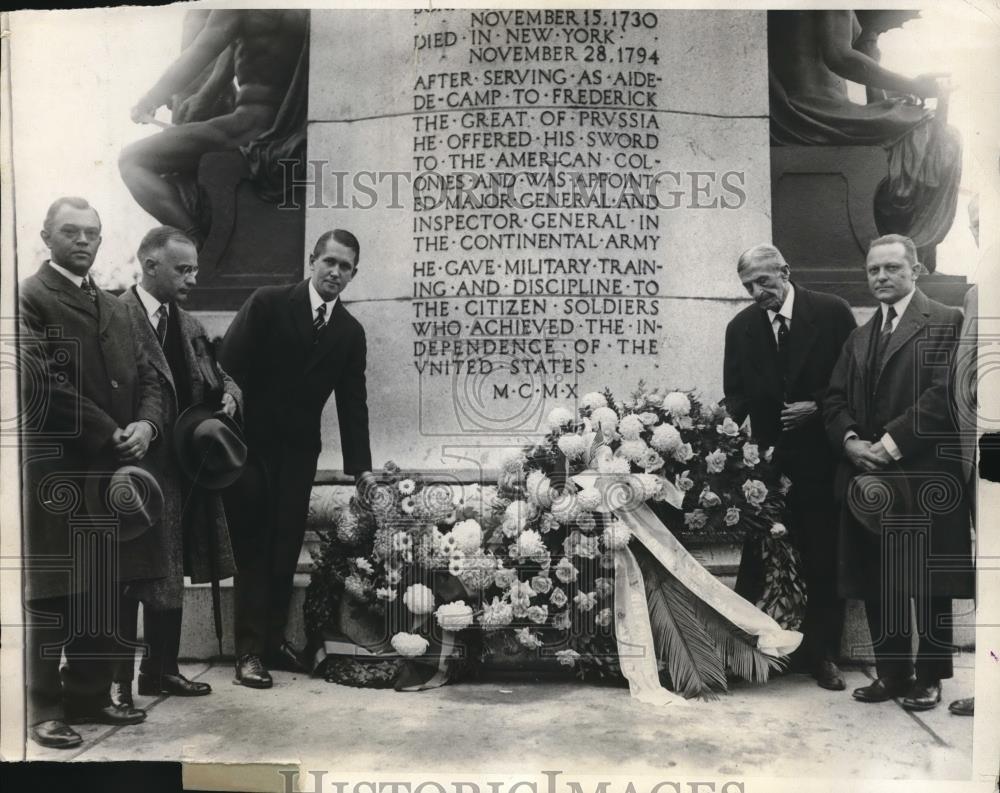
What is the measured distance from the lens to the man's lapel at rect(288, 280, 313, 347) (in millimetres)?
7246

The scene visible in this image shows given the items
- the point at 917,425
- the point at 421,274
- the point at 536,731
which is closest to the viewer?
the point at 536,731

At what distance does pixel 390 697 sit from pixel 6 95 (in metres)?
4.48

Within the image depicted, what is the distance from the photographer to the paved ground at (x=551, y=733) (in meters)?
6.30

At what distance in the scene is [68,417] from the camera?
22.4 ft

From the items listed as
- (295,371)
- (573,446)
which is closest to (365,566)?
(295,371)

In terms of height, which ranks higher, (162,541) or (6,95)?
(6,95)

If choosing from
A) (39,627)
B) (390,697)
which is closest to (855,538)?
(390,697)

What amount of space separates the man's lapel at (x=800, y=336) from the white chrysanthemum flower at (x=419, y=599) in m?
2.62

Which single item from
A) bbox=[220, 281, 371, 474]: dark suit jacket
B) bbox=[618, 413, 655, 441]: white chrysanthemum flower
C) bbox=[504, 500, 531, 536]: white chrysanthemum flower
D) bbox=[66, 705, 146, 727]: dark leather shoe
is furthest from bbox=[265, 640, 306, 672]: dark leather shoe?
bbox=[618, 413, 655, 441]: white chrysanthemum flower

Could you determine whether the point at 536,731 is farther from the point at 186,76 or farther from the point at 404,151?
the point at 186,76

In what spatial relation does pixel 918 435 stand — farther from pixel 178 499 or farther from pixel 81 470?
pixel 81 470

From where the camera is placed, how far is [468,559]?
6781 mm

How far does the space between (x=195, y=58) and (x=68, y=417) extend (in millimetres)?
2500

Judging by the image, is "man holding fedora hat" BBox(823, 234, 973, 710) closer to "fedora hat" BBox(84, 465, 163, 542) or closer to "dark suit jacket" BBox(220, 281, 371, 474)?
"dark suit jacket" BBox(220, 281, 371, 474)
